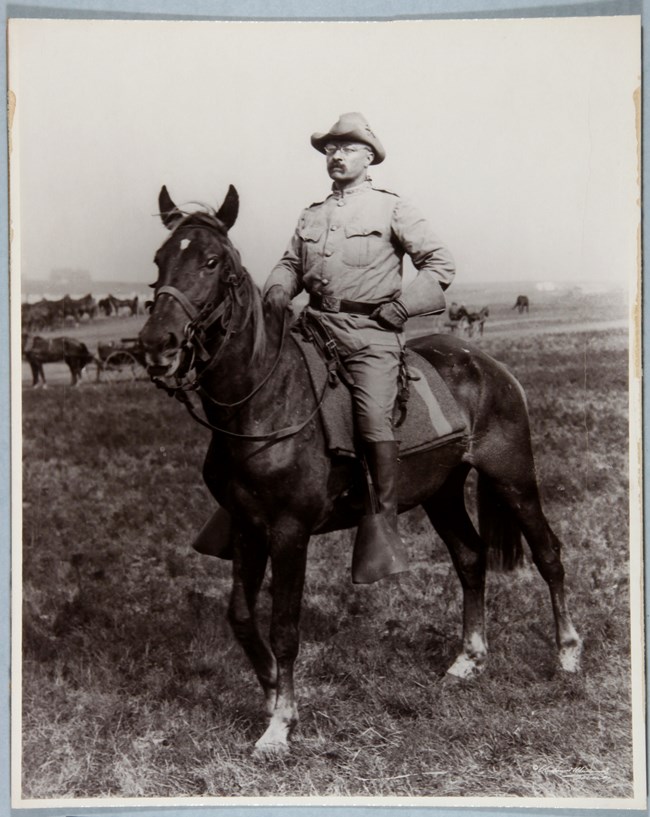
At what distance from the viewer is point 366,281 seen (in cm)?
484

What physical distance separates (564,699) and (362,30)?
12.0 ft

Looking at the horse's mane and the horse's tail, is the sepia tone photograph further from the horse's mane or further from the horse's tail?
the horse's mane

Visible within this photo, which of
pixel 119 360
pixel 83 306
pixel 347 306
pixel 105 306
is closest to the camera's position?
pixel 347 306

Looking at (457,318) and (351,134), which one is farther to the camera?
(457,318)

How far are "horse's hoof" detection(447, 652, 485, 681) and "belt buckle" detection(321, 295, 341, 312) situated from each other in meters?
2.01

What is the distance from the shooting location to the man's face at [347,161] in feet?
16.0

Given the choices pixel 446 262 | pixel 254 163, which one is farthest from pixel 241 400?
pixel 254 163

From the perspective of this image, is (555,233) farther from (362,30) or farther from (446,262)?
(362,30)

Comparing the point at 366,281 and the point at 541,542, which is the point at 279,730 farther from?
the point at 366,281

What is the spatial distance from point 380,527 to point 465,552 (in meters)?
0.93

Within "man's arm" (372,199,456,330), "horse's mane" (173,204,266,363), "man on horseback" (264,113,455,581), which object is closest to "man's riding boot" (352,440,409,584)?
"man on horseback" (264,113,455,581)

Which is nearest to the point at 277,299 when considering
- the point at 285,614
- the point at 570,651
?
the point at 285,614

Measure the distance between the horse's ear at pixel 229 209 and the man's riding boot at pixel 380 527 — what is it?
47.6 inches

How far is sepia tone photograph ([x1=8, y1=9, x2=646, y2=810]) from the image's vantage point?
4883 mm
